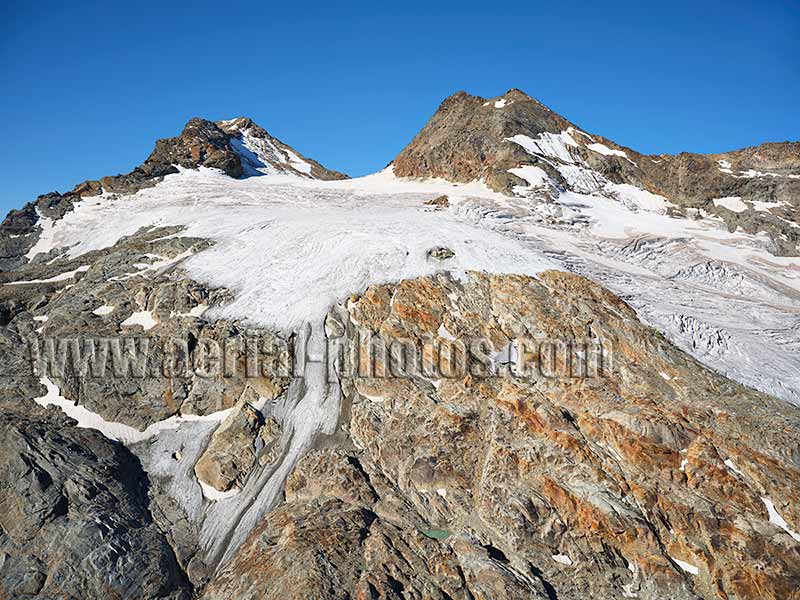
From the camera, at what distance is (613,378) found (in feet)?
66.8

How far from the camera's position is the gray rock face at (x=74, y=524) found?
1498 centimetres

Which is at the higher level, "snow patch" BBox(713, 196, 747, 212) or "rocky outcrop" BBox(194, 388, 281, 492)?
"snow patch" BBox(713, 196, 747, 212)

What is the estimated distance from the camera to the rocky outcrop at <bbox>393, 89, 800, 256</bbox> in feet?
154

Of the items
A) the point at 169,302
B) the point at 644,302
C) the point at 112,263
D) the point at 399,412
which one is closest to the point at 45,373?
the point at 169,302

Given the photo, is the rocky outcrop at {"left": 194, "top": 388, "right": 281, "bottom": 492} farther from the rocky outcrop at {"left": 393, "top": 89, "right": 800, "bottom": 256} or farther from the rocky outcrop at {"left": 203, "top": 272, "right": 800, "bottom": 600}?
the rocky outcrop at {"left": 393, "top": 89, "right": 800, "bottom": 256}

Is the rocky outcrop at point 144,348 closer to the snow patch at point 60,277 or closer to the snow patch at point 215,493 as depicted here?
the snow patch at point 60,277

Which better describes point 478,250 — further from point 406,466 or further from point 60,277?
point 60,277

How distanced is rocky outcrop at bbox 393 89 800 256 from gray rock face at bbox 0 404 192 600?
36.6 m

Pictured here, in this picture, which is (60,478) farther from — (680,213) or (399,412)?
(680,213)

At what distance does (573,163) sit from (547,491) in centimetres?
4316

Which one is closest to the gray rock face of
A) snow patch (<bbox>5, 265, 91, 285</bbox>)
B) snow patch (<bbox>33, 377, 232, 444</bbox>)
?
snow patch (<bbox>33, 377, 232, 444</bbox>)

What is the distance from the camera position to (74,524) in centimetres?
1609

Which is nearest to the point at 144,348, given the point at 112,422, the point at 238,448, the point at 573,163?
the point at 112,422

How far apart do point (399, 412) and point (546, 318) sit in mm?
8013
